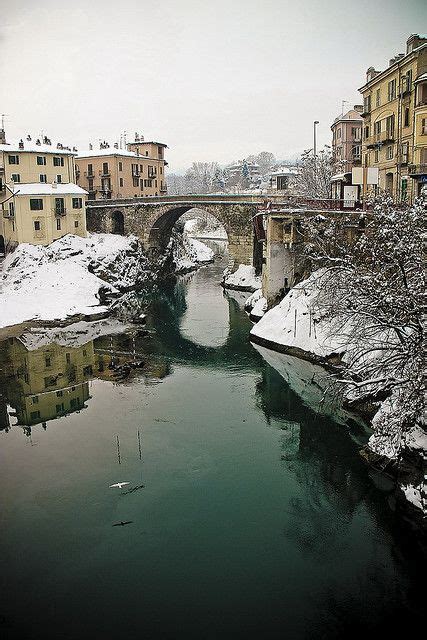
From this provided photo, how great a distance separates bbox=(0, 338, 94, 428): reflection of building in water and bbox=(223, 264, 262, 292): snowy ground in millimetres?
20023

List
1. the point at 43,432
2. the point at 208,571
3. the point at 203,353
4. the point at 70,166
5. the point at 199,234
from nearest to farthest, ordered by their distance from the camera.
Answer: the point at 208,571, the point at 43,432, the point at 203,353, the point at 70,166, the point at 199,234

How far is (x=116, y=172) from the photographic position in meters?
63.4

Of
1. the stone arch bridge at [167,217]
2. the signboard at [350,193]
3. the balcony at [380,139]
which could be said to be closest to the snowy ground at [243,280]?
the stone arch bridge at [167,217]

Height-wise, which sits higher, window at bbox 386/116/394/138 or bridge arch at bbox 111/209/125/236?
window at bbox 386/116/394/138

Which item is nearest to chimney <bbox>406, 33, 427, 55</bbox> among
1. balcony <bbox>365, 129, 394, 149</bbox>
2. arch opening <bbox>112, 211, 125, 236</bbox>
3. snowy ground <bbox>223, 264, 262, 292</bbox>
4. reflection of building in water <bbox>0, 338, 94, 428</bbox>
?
balcony <bbox>365, 129, 394, 149</bbox>

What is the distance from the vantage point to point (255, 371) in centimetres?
2864

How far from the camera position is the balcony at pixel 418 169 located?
32719 millimetres

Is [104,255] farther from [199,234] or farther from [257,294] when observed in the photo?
[199,234]

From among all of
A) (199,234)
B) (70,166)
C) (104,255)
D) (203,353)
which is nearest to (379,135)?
(203,353)

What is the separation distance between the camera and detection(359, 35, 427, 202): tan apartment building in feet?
110

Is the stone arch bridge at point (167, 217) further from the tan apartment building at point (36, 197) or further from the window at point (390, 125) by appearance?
the window at point (390, 125)

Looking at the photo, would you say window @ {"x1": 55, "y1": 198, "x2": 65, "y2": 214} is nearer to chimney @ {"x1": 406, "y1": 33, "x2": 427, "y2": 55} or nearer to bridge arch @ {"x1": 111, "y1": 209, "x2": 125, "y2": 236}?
bridge arch @ {"x1": 111, "y1": 209, "x2": 125, "y2": 236}

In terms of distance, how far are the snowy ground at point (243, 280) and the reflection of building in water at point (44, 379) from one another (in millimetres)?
20023

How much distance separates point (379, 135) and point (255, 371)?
2213 centimetres
